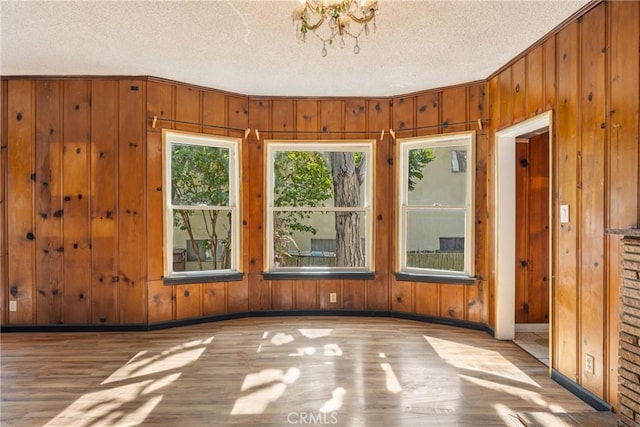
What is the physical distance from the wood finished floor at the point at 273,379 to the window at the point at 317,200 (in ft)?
3.49

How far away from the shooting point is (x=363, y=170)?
4594 mm

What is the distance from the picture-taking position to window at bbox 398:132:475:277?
4.14m

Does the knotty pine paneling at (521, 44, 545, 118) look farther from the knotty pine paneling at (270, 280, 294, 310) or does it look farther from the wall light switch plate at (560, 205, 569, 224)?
the knotty pine paneling at (270, 280, 294, 310)

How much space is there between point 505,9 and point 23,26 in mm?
3572

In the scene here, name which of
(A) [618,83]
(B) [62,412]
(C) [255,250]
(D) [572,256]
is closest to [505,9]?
(A) [618,83]

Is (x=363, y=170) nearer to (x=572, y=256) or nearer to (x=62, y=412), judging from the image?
(x=572, y=256)

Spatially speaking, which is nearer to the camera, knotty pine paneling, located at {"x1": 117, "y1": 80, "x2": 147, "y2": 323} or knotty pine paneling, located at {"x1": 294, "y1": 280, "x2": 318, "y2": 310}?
knotty pine paneling, located at {"x1": 117, "y1": 80, "x2": 147, "y2": 323}

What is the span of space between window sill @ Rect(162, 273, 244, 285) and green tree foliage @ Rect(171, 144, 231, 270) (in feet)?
0.53

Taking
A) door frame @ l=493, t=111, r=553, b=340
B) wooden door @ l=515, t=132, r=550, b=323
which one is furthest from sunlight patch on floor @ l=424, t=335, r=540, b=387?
wooden door @ l=515, t=132, r=550, b=323

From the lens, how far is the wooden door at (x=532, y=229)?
4043mm

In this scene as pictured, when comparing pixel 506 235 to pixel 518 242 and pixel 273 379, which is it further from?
pixel 273 379

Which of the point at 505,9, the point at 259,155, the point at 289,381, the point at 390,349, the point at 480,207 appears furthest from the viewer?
the point at 259,155

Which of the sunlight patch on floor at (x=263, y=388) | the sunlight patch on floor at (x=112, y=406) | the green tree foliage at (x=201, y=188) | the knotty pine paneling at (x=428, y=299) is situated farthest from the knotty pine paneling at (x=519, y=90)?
the sunlight patch on floor at (x=112, y=406)

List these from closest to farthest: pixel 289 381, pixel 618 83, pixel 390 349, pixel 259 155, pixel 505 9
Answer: pixel 618 83, pixel 505 9, pixel 289 381, pixel 390 349, pixel 259 155
